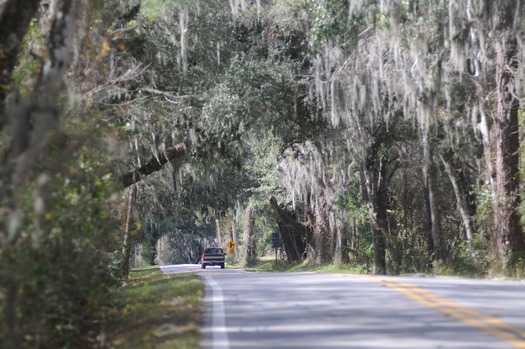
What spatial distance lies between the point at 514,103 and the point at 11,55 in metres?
15.2

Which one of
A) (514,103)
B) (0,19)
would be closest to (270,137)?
(514,103)

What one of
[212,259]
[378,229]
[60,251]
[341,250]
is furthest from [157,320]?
[212,259]

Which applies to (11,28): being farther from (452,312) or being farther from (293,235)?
(293,235)

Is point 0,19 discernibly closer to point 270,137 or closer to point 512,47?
point 512,47

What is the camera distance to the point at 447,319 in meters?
10.9

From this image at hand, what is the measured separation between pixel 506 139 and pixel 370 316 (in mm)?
13251

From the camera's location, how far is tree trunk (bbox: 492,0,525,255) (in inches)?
900

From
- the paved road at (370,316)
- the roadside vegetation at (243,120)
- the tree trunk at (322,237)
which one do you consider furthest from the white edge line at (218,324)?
the tree trunk at (322,237)

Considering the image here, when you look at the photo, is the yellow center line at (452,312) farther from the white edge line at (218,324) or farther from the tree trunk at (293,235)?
the tree trunk at (293,235)

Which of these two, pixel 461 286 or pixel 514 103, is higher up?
pixel 514 103

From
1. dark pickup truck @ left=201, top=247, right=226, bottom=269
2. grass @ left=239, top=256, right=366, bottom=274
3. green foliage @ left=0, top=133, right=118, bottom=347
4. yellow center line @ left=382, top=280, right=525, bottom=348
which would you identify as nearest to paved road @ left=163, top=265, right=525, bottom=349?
yellow center line @ left=382, top=280, right=525, bottom=348

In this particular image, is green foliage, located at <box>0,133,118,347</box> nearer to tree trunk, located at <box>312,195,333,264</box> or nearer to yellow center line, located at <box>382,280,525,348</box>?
yellow center line, located at <box>382,280,525,348</box>

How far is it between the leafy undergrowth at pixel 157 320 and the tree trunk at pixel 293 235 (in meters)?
31.8

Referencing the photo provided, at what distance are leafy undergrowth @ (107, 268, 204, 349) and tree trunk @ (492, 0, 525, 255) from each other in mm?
9114
